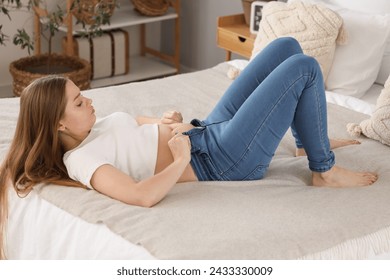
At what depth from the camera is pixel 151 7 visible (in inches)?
176

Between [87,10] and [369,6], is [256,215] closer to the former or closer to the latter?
[369,6]

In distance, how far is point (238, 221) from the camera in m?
1.97

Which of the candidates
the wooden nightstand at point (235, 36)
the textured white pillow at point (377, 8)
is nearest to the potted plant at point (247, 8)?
the wooden nightstand at point (235, 36)

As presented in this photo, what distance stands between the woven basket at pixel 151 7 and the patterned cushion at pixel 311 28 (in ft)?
4.55

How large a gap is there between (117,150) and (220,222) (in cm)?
40

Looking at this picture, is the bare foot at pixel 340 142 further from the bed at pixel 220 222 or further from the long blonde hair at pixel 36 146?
the long blonde hair at pixel 36 146

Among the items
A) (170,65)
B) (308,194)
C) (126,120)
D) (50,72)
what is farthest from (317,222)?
(170,65)

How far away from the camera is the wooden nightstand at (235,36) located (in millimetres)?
3783

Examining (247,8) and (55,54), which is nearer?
(247,8)

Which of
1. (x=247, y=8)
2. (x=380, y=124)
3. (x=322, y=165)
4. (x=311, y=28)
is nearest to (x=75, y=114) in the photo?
(x=322, y=165)

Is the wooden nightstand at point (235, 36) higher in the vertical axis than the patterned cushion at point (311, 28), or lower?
lower

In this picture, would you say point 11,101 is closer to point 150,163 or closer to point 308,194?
point 150,163

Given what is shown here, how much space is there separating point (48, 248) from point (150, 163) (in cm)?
38
